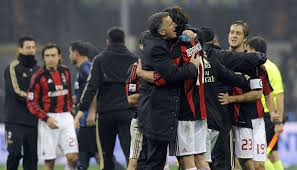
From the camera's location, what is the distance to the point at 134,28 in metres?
38.3

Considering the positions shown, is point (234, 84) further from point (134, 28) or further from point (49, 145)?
point (134, 28)

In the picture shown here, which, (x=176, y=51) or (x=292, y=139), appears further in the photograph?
(x=292, y=139)

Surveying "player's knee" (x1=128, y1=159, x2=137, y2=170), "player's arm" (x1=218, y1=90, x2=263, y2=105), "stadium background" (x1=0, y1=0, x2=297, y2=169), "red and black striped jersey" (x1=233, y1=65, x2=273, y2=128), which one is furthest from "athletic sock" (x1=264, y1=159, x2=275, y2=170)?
"stadium background" (x1=0, y1=0, x2=297, y2=169)

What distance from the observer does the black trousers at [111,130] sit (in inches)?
607

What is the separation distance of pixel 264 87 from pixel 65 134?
3494 mm

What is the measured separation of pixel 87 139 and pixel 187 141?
16.5ft

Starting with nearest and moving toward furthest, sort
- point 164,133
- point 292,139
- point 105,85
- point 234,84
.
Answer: point 164,133 < point 234,84 < point 105,85 < point 292,139

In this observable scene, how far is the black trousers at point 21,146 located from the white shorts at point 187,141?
478cm

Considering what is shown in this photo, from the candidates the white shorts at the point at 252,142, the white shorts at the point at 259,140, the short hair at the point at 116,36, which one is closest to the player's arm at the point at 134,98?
the white shorts at the point at 252,142

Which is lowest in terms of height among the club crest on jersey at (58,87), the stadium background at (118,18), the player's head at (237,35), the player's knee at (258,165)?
the player's knee at (258,165)

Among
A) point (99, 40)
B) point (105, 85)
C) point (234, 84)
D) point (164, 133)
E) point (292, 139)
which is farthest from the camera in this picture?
point (99, 40)

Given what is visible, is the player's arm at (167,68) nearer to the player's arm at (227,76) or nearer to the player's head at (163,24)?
the player's head at (163,24)

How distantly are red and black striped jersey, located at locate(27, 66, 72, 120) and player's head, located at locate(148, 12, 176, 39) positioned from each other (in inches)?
182

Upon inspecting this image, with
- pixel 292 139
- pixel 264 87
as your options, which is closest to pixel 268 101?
pixel 264 87
